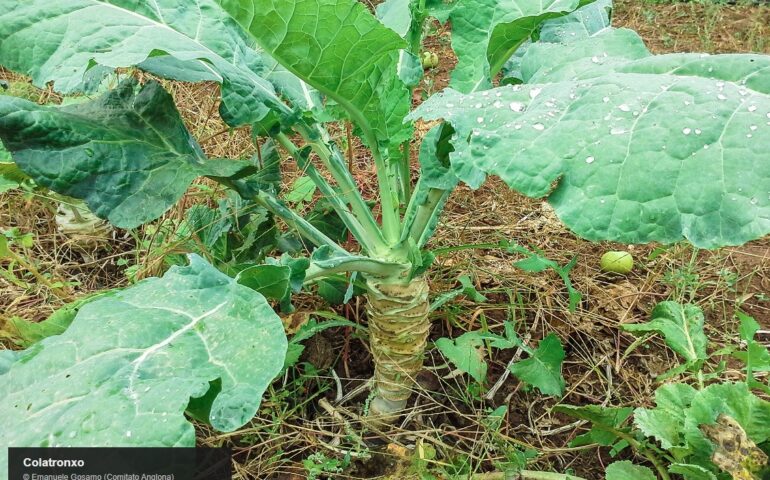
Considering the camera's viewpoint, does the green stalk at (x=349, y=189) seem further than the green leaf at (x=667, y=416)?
Yes

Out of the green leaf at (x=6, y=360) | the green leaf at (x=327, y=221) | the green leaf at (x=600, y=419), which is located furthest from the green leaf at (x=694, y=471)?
the green leaf at (x=6, y=360)

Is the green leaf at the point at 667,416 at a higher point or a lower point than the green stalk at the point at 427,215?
lower

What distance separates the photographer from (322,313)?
5.90ft

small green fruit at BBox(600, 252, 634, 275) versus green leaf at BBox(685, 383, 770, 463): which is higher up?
green leaf at BBox(685, 383, 770, 463)

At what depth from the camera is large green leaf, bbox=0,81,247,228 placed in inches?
51.1

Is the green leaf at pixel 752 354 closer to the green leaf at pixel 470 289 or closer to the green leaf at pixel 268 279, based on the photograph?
the green leaf at pixel 470 289

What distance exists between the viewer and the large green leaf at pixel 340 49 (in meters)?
1.18

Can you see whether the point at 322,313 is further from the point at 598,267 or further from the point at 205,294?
the point at 598,267

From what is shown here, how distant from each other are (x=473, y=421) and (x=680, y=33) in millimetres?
3026

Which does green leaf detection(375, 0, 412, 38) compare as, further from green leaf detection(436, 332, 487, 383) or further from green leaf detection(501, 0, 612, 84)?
green leaf detection(436, 332, 487, 383)

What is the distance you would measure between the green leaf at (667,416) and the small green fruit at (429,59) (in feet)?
7.47

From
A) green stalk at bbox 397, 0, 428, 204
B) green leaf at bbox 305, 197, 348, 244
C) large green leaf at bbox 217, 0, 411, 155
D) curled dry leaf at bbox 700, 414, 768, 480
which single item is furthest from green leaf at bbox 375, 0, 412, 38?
curled dry leaf at bbox 700, 414, 768, 480

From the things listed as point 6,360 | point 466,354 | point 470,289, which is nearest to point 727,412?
point 466,354

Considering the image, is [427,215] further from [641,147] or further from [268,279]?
[641,147]
